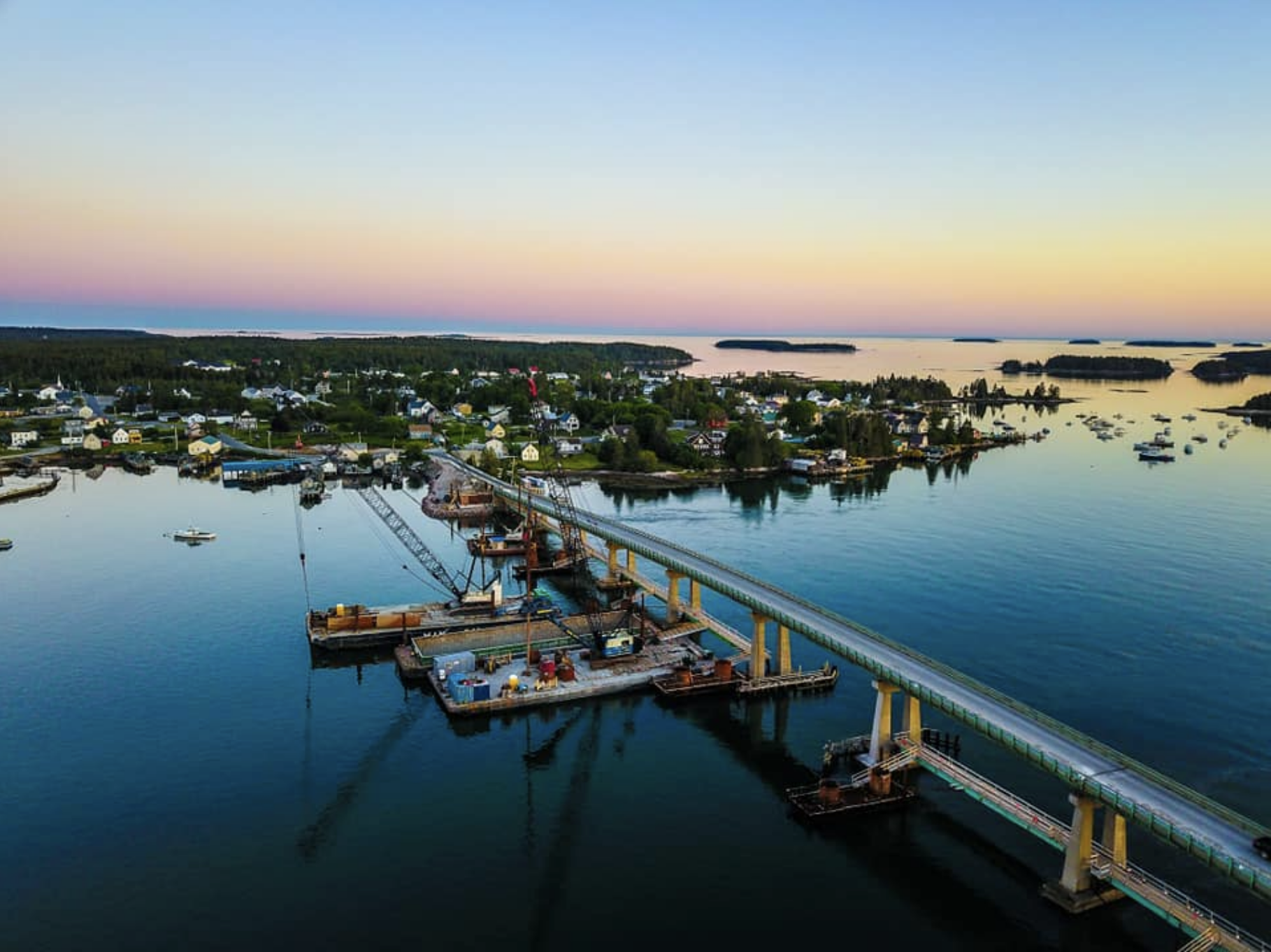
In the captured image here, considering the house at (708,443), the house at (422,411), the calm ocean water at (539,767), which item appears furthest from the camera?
the house at (422,411)

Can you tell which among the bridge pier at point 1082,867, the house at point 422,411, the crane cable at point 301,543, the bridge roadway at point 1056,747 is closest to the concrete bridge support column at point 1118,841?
the bridge pier at point 1082,867

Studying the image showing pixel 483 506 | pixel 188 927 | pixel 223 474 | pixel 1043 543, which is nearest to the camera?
pixel 188 927

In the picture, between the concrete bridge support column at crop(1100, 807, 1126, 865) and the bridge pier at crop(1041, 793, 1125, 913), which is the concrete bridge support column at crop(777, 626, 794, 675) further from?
the concrete bridge support column at crop(1100, 807, 1126, 865)

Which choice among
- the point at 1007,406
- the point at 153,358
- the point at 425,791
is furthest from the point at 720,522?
the point at 153,358

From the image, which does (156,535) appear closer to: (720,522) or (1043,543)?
(720,522)

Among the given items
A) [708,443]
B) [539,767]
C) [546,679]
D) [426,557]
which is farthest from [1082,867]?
[708,443]

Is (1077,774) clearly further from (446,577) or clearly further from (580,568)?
(580,568)

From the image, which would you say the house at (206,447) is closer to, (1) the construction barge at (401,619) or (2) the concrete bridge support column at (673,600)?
(1) the construction barge at (401,619)
